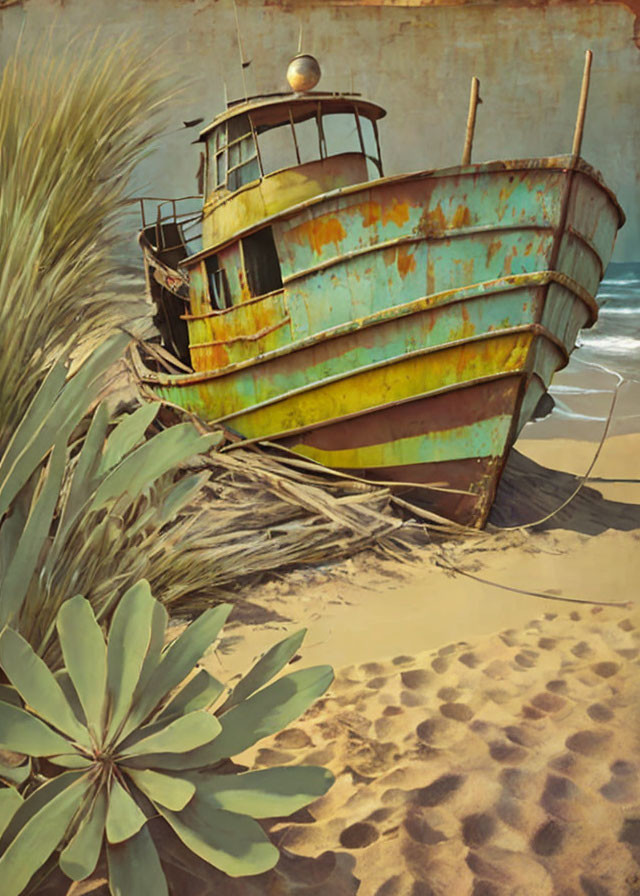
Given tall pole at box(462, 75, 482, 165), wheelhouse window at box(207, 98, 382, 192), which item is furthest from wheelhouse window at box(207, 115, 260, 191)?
tall pole at box(462, 75, 482, 165)

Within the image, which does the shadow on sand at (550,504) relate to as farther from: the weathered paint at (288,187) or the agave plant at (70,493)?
the agave plant at (70,493)

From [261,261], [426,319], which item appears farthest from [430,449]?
[261,261]

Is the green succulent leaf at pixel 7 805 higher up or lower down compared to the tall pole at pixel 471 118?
lower down

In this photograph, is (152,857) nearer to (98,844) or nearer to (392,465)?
(98,844)

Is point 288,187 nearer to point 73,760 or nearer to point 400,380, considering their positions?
point 400,380

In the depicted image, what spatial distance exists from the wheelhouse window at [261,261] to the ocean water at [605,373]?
826 mm

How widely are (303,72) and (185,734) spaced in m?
1.71

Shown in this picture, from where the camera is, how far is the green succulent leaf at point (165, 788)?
0.47m

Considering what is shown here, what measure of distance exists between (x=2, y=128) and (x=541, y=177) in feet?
4.31

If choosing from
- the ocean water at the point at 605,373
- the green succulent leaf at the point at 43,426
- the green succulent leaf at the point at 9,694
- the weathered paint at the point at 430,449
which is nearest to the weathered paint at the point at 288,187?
the weathered paint at the point at 430,449

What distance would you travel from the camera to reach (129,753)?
1.66 ft

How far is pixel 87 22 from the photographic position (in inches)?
65.2

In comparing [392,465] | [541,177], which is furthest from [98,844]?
[541,177]

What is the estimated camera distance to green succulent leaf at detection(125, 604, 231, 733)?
1.82 ft
